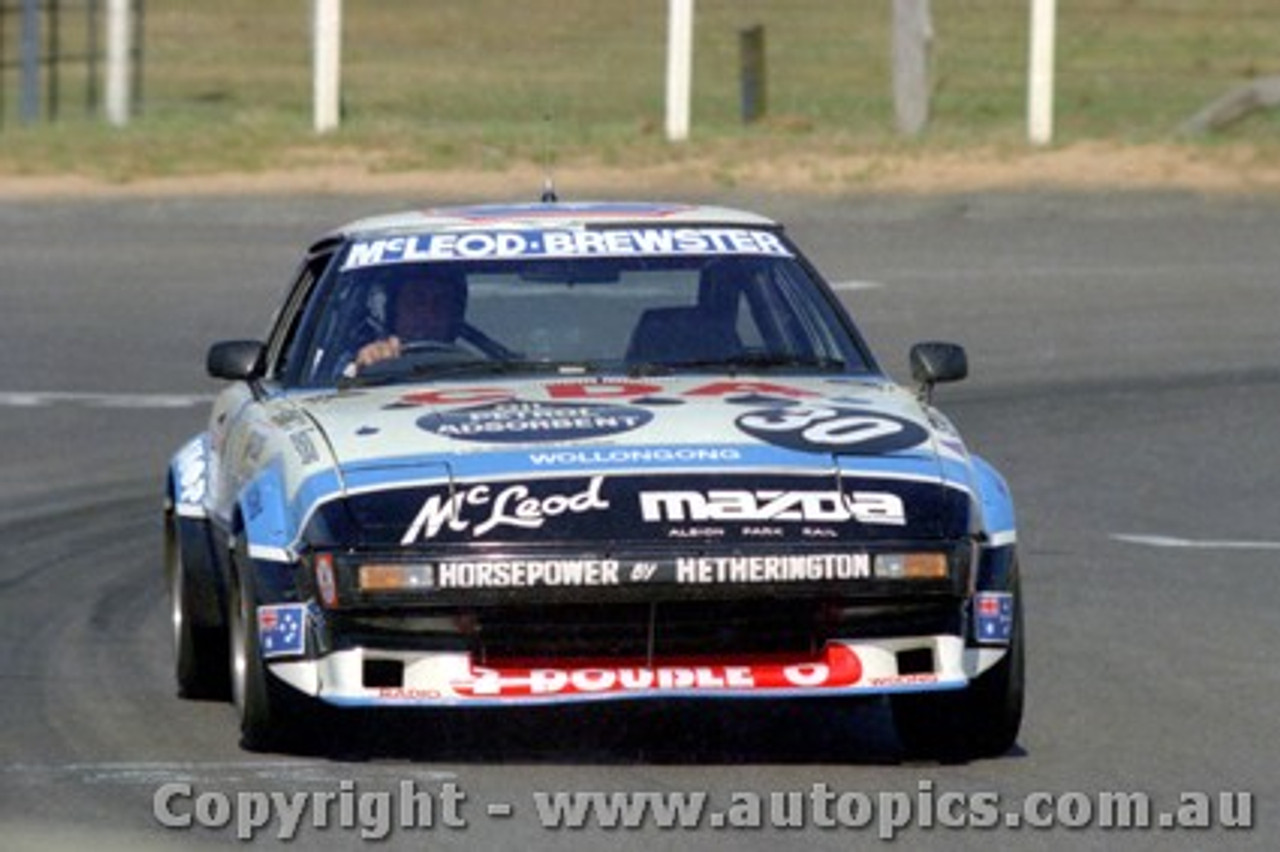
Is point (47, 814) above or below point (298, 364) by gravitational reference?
below

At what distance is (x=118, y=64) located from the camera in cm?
3288

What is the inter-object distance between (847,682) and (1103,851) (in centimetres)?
104

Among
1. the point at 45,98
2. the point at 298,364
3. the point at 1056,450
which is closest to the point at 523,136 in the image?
the point at 45,98

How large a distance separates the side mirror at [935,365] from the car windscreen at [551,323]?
0.24m

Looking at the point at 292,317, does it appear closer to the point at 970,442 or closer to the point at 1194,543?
the point at 1194,543

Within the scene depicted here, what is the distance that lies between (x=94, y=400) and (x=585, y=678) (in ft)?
33.5

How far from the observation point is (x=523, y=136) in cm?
3098

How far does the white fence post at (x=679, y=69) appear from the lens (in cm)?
3089

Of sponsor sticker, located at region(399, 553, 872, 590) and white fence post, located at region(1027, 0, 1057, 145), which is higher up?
white fence post, located at region(1027, 0, 1057, 145)

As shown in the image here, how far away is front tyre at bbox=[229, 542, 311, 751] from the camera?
9.34m

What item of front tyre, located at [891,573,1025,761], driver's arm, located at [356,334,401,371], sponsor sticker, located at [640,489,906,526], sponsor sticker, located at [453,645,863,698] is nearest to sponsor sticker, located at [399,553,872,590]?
sponsor sticker, located at [640,489,906,526]

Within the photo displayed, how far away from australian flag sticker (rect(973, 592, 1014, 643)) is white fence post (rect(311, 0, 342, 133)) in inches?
882

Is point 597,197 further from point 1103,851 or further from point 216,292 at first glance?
point 1103,851

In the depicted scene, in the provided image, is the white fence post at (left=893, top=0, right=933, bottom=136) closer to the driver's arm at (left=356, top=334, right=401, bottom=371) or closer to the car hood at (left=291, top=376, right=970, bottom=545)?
the driver's arm at (left=356, top=334, right=401, bottom=371)
